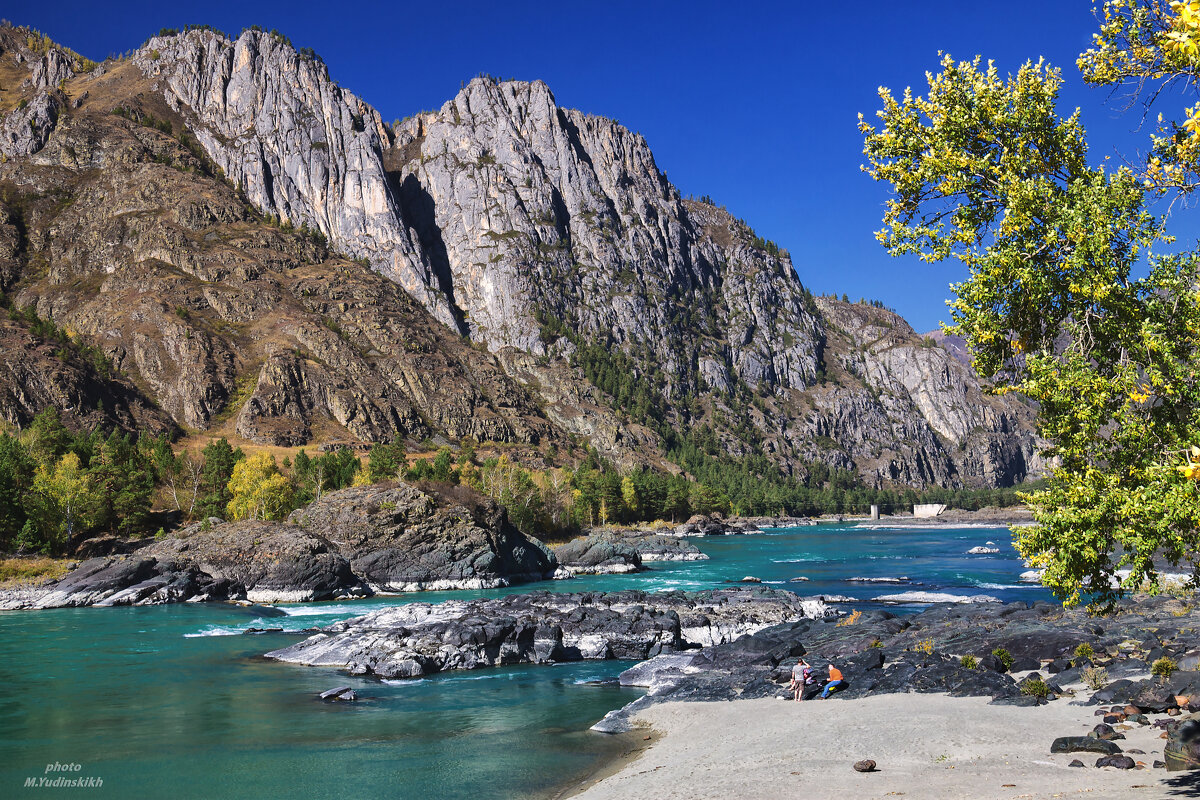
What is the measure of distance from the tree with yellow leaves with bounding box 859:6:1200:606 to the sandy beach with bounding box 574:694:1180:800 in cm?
543

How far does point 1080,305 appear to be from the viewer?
1457 centimetres

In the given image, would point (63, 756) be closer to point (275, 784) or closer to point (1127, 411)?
point (275, 784)

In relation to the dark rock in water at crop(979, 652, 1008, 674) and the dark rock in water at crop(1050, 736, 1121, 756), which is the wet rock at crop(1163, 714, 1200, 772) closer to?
the dark rock in water at crop(1050, 736, 1121, 756)

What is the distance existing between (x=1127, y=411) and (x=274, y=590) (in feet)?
233

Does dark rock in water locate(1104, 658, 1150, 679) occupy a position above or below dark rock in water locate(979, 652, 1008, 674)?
above

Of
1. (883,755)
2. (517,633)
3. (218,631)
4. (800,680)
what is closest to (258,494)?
(218,631)

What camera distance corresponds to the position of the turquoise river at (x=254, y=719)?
23.2 metres

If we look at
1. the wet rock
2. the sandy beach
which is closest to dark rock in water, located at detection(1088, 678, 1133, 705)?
the sandy beach

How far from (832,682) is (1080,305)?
21.4 m

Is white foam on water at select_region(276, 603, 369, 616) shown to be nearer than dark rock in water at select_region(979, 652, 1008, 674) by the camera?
No

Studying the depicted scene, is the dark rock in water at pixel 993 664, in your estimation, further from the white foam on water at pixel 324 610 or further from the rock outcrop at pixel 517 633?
the white foam on water at pixel 324 610

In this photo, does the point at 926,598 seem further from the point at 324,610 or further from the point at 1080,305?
the point at 1080,305

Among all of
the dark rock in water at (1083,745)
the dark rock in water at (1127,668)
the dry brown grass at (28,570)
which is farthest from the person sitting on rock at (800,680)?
the dry brown grass at (28,570)

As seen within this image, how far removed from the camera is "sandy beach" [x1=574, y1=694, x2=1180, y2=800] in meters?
17.2
